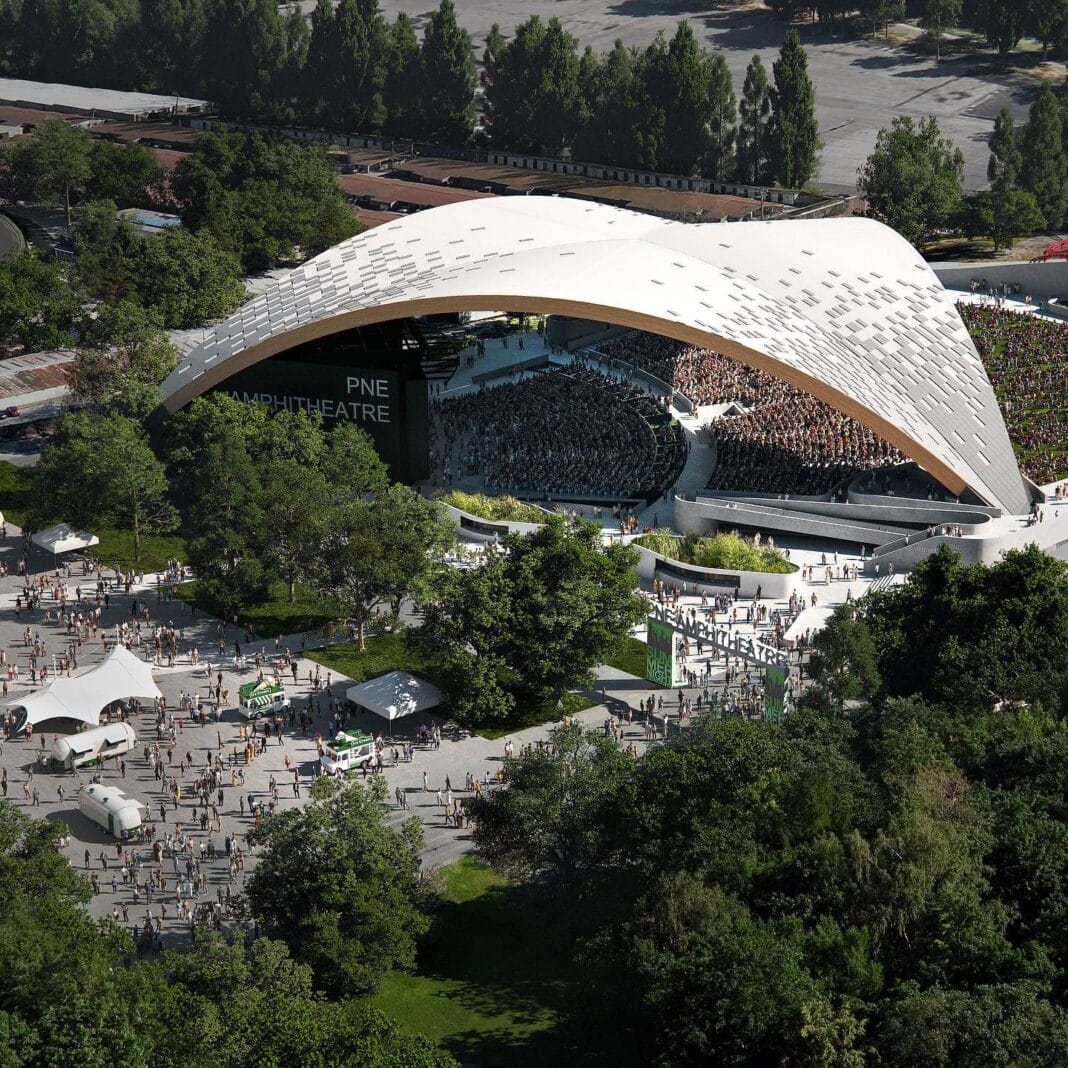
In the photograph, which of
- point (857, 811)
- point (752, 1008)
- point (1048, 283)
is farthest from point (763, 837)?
point (1048, 283)

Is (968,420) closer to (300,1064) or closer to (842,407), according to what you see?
(842,407)

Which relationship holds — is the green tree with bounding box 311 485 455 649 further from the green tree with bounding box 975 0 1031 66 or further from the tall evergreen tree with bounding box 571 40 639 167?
the green tree with bounding box 975 0 1031 66

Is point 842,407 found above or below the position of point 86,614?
above

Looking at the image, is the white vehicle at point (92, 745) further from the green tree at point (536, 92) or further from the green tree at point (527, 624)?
the green tree at point (536, 92)

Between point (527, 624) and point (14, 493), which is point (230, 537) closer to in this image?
point (527, 624)

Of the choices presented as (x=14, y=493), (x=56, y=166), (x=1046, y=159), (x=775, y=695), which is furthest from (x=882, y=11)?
(x=775, y=695)

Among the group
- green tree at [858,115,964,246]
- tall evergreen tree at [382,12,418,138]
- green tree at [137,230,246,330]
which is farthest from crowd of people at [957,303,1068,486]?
tall evergreen tree at [382,12,418,138]
